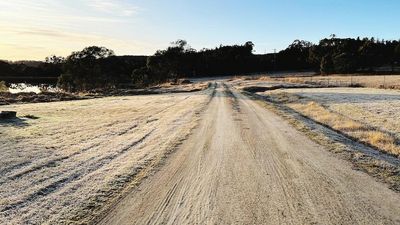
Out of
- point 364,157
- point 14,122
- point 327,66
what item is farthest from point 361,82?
point 364,157

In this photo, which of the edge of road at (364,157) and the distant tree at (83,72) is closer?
the edge of road at (364,157)

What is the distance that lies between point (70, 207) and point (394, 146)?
11.7 metres

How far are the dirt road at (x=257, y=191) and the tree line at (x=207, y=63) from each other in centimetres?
8052

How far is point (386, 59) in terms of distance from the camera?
14075 cm

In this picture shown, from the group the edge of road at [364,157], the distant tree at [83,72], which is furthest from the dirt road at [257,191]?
the distant tree at [83,72]

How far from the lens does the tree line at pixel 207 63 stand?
374 feet

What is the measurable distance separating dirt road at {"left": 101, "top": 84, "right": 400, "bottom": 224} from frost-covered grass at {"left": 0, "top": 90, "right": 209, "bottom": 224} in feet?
2.23

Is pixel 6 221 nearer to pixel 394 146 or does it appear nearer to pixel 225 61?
pixel 394 146

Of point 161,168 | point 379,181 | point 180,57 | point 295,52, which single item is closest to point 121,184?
point 161,168

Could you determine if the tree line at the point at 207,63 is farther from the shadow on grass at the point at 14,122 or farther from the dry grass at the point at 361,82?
the shadow on grass at the point at 14,122

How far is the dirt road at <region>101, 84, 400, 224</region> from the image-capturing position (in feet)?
24.4

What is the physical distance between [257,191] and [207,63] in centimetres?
16170

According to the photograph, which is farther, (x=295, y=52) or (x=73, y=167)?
(x=295, y=52)

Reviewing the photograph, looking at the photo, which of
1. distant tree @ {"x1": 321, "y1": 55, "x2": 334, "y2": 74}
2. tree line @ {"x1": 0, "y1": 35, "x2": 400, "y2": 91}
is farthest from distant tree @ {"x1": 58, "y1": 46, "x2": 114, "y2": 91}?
distant tree @ {"x1": 321, "y1": 55, "x2": 334, "y2": 74}
